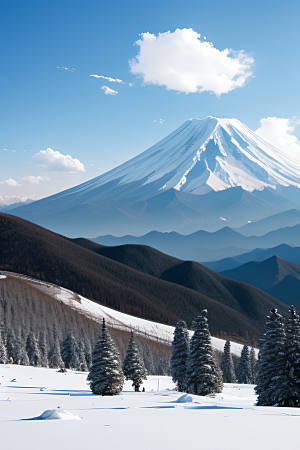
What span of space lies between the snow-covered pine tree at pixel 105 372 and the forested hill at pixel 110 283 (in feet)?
300

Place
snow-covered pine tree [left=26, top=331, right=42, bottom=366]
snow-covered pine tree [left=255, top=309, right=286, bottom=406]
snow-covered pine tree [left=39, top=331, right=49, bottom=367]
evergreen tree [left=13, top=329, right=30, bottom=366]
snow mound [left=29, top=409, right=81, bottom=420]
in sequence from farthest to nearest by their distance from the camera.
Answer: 1. snow-covered pine tree [left=39, top=331, right=49, bottom=367]
2. snow-covered pine tree [left=26, top=331, right=42, bottom=366]
3. evergreen tree [left=13, top=329, right=30, bottom=366]
4. snow-covered pine tree [left=255, top=309, right=286, bottom=406]
5. snow mound [left=29, top=409, right=81, bottom=420]

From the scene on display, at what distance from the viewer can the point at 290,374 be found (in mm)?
20359

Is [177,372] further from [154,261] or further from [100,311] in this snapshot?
[154,261]

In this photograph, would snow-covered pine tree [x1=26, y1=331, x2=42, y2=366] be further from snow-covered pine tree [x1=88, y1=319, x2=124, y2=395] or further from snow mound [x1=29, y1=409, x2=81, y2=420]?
snow mound [x1=29, y1=409, x2=81, y2=420]

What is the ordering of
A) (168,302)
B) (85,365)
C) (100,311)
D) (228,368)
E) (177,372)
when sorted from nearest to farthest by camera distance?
1. (177,372)
2. (85,365)
3. (228,368)
4. (100,311)
5. (168,302)

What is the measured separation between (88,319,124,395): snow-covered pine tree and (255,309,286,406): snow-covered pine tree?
333 inches

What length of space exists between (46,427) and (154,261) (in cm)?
18256

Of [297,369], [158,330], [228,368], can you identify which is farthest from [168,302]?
[297,369]

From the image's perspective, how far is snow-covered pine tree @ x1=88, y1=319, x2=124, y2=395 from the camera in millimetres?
21922

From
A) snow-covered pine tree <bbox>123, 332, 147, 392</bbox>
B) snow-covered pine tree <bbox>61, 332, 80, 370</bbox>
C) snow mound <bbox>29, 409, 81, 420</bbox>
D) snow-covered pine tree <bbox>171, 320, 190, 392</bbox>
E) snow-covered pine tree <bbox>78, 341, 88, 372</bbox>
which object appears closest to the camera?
snow mound <bbox>29, 409, 81, 420</bbox>

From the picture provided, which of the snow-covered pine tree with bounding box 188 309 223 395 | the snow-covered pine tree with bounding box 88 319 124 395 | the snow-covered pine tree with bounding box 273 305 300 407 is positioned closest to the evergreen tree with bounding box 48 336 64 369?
the snow-covered pine tree with bounding box 188 309 223 395

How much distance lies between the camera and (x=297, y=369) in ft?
67.2

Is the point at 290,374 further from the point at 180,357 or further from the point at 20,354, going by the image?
the point at 20,354

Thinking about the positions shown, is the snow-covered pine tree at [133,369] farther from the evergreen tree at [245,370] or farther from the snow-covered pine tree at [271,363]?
the evergreen tree at [245,370]
